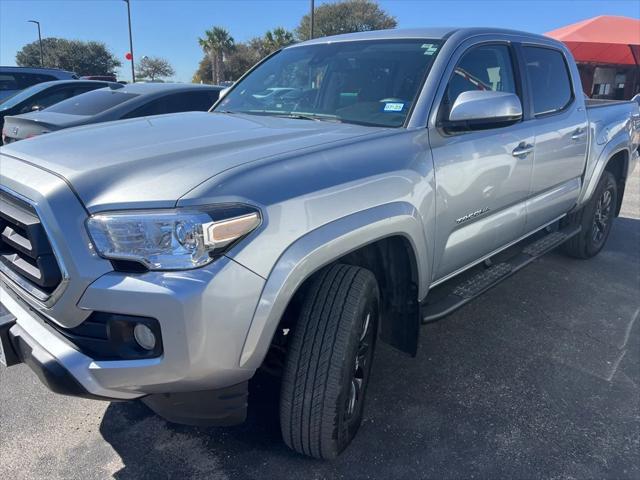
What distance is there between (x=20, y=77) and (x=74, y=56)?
41.8 m

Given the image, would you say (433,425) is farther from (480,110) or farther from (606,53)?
(606,53)

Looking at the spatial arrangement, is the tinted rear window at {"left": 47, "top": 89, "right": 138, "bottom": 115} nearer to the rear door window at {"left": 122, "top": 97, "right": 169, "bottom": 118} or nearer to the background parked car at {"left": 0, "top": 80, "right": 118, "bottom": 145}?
the rear door window at {"left": 122, "top": 97, "right": 169, "bottom": 118}

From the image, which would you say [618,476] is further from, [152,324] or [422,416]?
[152,324]

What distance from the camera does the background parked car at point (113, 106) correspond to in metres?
5.40

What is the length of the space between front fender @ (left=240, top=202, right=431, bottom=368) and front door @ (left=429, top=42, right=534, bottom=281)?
404 millimetres

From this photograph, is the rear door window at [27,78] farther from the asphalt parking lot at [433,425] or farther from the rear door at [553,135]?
the rear door at [553,135]

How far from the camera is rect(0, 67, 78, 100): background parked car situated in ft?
36.2

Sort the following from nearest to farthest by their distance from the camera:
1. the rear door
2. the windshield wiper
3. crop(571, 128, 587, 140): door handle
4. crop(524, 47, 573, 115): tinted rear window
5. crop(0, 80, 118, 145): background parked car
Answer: the windshield wiper < the rear door < crop(524, 47, 573, 115): tinted rear window < crop(571, 128, 587, 140): door handle < crop(0, 80, 118, 145): background parked car

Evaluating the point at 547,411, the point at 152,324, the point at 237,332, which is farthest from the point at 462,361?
the point at 152,324

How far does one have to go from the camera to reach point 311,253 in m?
1.91

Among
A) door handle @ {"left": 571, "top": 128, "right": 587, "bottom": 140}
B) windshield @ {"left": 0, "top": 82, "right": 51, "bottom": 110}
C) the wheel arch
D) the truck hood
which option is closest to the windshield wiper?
the truck hood

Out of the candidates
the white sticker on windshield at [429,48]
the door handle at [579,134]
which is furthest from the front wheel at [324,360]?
the door handle at [579,134]

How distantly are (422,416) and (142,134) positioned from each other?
192cm

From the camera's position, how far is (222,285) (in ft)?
5.53
